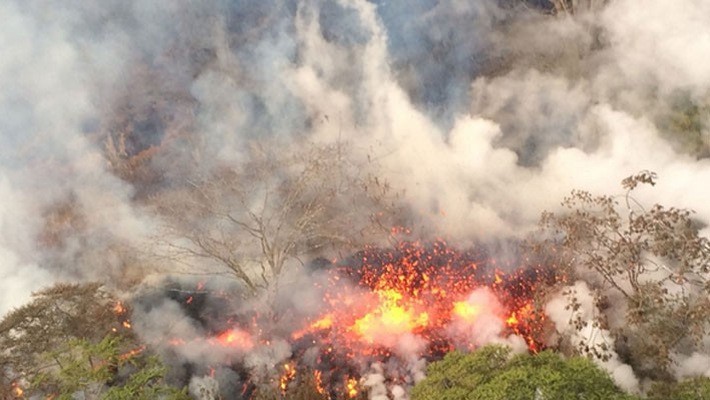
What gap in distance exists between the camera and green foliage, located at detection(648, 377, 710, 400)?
12250mm

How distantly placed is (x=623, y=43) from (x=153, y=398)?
A: 27727mm

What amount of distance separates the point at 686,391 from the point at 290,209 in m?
20.9

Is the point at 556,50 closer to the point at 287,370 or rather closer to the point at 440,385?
the point at 287,370

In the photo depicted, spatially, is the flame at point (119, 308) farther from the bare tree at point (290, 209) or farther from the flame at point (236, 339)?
the bare tree at point (290, 209)

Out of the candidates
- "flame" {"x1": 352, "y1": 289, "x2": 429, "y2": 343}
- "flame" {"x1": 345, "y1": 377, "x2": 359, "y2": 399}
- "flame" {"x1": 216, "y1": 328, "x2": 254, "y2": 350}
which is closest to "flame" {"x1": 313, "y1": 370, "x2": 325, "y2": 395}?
"flame" {"x1": 345, "y1": 377, "x2": 359, "y2": 399}

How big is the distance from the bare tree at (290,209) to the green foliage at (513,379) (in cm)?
1699

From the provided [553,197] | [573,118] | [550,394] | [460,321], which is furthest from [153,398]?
[573,118]

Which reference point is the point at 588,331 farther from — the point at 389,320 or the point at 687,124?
the point at 687,124

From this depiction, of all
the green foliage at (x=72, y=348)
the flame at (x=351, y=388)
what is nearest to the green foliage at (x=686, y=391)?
the flame at (x=351, y=388)

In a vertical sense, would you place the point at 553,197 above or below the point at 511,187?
below

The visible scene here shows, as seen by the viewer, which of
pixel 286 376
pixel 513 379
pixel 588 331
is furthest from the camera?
pixel 286 376

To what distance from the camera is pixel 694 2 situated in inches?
996

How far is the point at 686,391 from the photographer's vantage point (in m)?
12.8

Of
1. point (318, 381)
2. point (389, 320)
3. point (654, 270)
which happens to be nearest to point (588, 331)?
point (654, 270)
